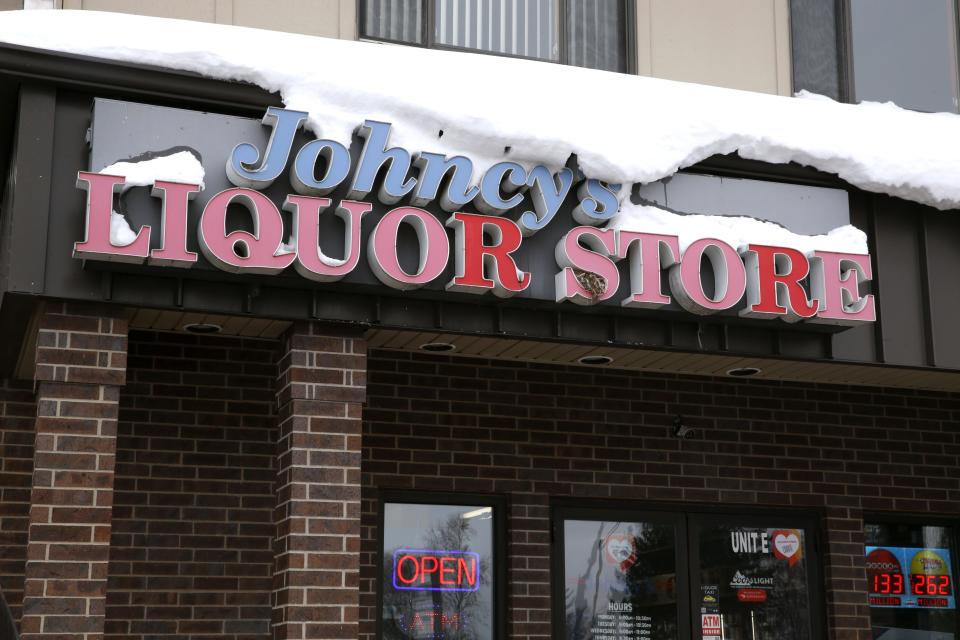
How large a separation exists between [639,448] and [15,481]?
189 inches

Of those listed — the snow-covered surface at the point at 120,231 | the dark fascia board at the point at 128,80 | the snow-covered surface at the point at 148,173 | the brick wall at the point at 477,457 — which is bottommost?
the brick wall at the point at 477,457

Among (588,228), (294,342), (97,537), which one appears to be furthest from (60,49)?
(588,228)

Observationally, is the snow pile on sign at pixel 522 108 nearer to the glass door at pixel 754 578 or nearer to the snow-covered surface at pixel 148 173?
the snow-covered surface at pixel 148 173

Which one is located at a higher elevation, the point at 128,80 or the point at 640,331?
the point at 128,80

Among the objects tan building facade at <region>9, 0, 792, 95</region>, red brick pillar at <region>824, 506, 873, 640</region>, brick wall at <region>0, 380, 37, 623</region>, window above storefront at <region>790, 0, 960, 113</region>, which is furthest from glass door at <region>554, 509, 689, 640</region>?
brick wall at <region>0, 380, 37, 623</region>

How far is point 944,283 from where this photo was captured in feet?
28.8

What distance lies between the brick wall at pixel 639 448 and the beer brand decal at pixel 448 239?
2197 millimetres

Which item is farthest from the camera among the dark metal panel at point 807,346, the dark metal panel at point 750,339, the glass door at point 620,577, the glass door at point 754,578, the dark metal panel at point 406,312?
the glass door at point 754,578

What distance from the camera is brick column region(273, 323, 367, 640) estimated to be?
682cm

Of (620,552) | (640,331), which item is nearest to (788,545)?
(620,552)

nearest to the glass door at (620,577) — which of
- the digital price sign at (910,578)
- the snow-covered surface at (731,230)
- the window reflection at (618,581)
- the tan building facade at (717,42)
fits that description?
the window reflection at (618,581)

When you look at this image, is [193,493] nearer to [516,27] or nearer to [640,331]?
[640,331]

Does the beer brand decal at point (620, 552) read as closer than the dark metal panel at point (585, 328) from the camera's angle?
No

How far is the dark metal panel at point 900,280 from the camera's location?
8531 millimetres
